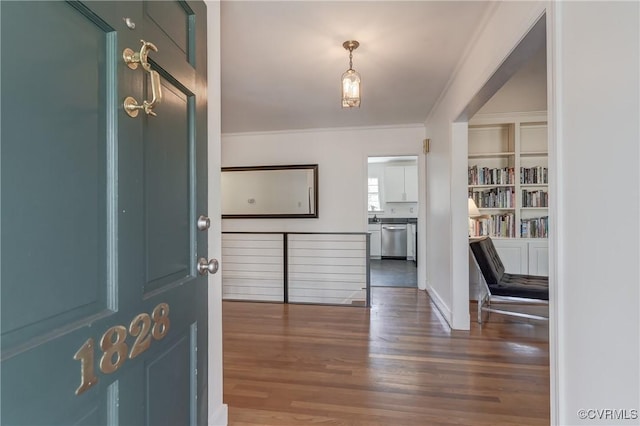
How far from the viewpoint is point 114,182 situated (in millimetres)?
713

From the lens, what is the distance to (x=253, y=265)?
191 inches

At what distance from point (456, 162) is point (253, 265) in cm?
321

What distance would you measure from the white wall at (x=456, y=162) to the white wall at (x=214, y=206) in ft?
4.55

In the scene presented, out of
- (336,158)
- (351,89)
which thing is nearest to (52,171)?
(351,89)

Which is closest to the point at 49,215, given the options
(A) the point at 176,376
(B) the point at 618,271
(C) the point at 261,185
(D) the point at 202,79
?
(A) the point at 176,376

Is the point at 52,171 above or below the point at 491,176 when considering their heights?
below

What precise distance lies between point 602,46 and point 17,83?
1.51 meters

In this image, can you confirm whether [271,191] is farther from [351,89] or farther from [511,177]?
[511,177]

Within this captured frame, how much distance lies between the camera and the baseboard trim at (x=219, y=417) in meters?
1.47

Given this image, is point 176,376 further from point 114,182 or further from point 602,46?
point 602,46

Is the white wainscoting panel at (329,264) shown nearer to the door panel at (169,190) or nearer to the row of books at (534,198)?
the row of books at (534,198)

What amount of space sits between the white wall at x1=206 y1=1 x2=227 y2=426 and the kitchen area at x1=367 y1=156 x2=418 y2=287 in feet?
19.3

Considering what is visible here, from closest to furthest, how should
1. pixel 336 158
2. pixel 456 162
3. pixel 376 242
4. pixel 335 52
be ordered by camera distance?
pixel 335 52 → pixel 456 162 → pixel 336 158 → pixel 376 242

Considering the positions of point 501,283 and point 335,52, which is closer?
point 335,52
